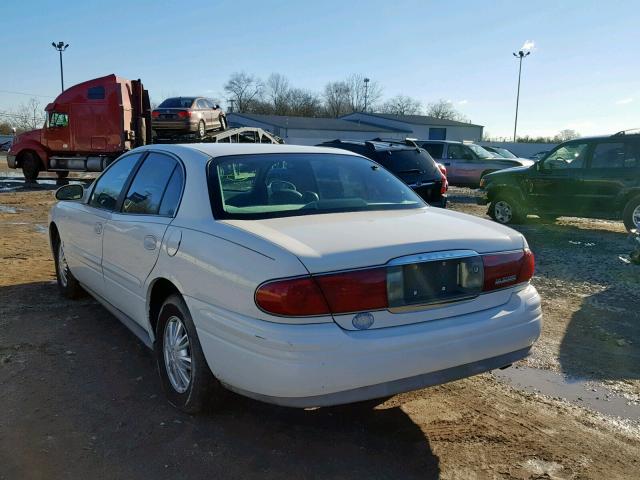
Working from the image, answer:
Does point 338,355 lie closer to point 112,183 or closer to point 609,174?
point 112,183

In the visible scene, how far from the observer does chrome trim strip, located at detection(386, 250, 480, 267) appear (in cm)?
265

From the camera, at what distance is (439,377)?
2744mm

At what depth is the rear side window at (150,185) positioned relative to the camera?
3.69m

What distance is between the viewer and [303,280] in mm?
2496

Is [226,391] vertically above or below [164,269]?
below

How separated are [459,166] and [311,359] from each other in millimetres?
17577

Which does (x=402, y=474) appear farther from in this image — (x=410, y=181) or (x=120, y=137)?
(x=120, y=137)

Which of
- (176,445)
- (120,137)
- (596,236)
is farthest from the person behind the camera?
(120,137)

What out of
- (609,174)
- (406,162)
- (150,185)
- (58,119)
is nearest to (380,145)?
(406,162)

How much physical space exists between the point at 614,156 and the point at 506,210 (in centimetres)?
238

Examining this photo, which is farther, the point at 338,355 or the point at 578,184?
the point at 578,184

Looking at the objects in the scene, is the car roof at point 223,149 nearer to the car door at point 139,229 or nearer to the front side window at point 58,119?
the car door at point 139,229

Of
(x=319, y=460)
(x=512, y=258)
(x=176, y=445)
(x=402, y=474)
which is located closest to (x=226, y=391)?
(x=176, y=445)

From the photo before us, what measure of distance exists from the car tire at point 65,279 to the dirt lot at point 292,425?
1.90 feet
